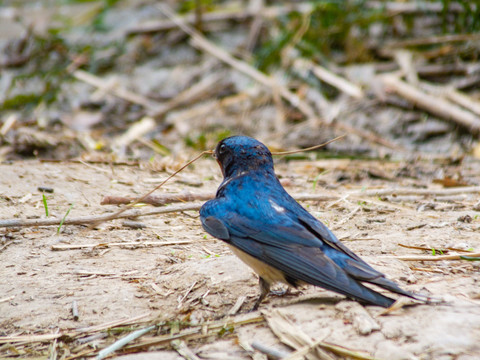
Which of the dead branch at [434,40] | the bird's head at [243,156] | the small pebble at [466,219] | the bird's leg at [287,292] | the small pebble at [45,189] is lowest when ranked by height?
the bird's leg at [287,292]

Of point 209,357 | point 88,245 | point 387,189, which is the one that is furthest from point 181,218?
point 209,357

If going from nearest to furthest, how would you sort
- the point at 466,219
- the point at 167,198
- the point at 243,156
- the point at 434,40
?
the point at 243,156 → the point at 466,219 → the point at 167,198 → the point at 434,40

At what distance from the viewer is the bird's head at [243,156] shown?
355cm

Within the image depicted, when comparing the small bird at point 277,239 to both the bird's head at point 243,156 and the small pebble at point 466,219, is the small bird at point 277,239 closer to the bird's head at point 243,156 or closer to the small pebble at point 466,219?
the bird's head at point 243,156

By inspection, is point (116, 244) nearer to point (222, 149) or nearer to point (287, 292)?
point (222, 149)

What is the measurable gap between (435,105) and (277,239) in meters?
4.46

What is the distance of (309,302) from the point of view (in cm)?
281

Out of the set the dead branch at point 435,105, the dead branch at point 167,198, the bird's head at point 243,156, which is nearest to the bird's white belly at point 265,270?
the bird's head at point 243,156

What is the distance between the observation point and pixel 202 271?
3.28 m

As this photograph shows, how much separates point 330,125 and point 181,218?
3.08 metres

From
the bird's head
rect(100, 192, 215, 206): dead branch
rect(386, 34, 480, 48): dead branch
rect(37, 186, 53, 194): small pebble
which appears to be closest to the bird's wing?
the bird's head

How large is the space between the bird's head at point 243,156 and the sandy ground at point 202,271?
1.82 ft

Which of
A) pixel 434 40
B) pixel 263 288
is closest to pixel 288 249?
pixel 263 288

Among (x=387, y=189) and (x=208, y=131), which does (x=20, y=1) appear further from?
(x=387, y=189)
